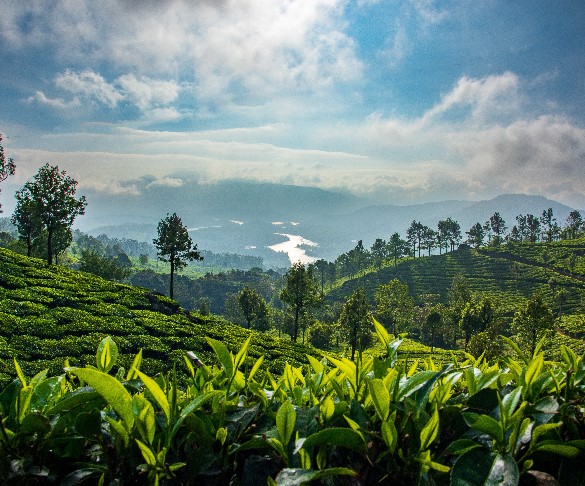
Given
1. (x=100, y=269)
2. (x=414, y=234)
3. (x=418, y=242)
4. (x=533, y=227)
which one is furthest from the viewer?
(x=418, y=242)

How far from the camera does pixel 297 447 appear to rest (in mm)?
1048

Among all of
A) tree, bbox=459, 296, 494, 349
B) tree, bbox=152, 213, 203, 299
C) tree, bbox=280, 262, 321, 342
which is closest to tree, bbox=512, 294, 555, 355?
tree, bbox=459, 296, 494, 349

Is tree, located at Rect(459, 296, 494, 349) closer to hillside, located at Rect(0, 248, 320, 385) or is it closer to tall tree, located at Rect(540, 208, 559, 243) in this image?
hillside, located at Rect(0, 248, 320, 385)

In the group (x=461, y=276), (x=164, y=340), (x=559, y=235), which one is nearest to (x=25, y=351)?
(x=164, y=340)

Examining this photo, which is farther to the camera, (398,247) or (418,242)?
(418,242)

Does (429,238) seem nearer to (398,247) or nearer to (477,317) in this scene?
(398,247)

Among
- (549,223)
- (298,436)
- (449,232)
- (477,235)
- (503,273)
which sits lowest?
(503,273)

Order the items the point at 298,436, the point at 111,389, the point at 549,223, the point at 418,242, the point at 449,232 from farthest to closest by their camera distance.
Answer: the point at 418,242 < the point at 449,232 < the point at 549,223 < the point at 298,436 < the point at 111,389

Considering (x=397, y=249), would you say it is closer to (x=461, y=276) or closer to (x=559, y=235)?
(x=461, y=276)

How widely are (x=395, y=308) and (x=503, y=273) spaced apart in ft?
147

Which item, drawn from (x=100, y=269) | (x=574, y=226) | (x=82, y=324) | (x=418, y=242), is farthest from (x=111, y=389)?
(x=574, y=226)

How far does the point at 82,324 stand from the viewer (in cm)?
2469

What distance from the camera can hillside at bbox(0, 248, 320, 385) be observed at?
2000cm

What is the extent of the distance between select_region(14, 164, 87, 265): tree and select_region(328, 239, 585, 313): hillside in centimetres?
8142
